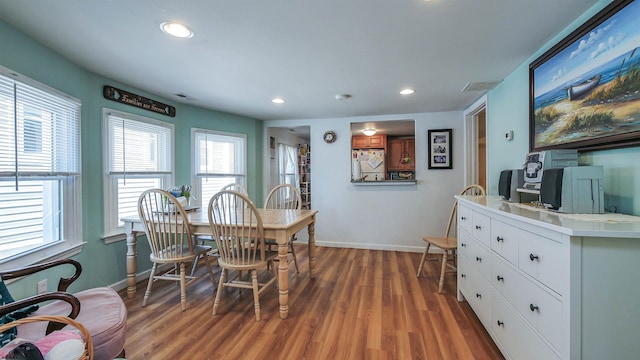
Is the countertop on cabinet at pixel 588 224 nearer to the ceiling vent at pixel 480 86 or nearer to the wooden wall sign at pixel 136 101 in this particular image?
the ceiling vent at pixel 480 86

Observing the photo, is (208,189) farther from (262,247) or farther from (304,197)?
(304,197)

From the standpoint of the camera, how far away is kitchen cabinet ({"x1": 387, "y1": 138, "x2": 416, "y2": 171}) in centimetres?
612

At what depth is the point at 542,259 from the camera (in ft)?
3.97

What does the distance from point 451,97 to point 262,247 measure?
273 centimetres

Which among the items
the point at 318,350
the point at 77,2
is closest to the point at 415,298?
the point at 318,350

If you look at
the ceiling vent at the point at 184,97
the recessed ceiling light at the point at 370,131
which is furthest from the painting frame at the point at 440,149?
the ceiling vent at the point at 184,97

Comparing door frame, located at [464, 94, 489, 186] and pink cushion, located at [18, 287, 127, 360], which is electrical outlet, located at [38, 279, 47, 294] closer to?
pink cushion, located at [18, 287, 127, 360]

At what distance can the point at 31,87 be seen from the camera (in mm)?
1884

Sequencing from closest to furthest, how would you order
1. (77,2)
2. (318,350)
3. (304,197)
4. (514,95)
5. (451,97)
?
(77,2), (318,350), (514,95), (451,97), (304,197)

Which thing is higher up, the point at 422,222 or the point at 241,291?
the point at 422,222

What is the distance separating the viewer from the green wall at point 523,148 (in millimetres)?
1352

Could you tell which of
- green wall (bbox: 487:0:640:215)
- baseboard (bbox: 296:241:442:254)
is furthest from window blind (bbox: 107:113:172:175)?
green wall (bbox: 487:0:640:215)

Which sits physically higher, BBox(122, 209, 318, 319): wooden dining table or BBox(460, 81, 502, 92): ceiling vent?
BBox(460, 81, 502, 92): ceiling vent

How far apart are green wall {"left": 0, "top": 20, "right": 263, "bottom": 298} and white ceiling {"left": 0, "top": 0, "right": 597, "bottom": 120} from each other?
0.11 m
